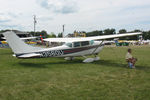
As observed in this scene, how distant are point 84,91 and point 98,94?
17.0 inches

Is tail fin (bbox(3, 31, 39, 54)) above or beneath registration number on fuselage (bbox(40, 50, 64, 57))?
above

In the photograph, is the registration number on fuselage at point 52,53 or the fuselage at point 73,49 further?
the fuselage at point 73,49

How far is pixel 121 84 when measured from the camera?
194 inches

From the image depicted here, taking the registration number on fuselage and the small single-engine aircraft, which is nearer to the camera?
the small single-engine aircraft

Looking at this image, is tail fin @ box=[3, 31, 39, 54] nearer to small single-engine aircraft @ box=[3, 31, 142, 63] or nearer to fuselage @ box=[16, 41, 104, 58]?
small single-engine aircraft @ box=[3, 31, 142, 63]

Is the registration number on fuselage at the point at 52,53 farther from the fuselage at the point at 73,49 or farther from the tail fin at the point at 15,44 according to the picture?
the tail fin at the point at 15,44

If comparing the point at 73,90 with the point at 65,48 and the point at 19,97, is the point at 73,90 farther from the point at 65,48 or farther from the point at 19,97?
the point at 65,48

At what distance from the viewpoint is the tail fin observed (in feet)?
25.1

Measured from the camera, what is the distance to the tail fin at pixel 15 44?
25.1ft

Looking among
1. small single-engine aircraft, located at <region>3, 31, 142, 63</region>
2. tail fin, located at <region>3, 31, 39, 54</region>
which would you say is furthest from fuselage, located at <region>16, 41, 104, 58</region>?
tail fin, located at <region>3, 31, 39, 54</region>

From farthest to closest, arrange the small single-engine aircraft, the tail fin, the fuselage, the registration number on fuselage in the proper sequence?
1. the fuselage
2. the registration number on fuselage
3. the small single-engine aircraft
4. the tail fin

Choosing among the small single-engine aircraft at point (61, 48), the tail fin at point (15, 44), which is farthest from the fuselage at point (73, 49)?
the tail fin at point (15, 44)

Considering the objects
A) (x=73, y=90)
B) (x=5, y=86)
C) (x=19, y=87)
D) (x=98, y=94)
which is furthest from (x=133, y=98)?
(x=5, y=86)

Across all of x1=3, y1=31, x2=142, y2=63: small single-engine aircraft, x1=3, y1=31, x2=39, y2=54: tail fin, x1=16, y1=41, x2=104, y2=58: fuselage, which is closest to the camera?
x1=3, y1=31, x2=39, y2=54: tail fin
